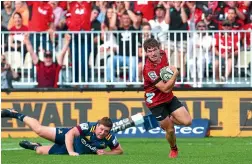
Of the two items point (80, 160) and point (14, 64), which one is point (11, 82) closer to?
point (14, 64)

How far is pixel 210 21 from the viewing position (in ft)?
70.6

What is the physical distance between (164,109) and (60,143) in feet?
6.36

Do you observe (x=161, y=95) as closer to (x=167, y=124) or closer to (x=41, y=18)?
(x=167, y=124)

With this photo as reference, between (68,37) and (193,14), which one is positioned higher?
(193,14)

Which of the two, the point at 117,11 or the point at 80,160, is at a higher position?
the point at 117,11

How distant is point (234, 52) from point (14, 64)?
5032mm

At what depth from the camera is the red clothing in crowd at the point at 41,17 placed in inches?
864

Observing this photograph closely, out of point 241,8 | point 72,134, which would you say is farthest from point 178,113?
point 241,8

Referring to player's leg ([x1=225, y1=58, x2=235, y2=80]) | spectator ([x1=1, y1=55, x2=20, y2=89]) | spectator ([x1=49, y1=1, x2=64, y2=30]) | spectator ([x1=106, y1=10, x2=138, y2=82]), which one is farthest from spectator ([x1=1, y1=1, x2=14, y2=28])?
player's leg ([x1=225, y1=58, x2=235, y2=80])

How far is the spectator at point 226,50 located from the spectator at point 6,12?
5.11 m

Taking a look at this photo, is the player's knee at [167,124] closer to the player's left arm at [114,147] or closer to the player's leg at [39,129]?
the player's left arm at [114,147]

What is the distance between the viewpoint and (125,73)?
69.7ft

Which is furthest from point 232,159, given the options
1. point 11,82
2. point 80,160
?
point 11,82

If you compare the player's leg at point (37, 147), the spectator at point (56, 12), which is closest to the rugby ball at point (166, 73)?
the player's leg at point (37, 147)
